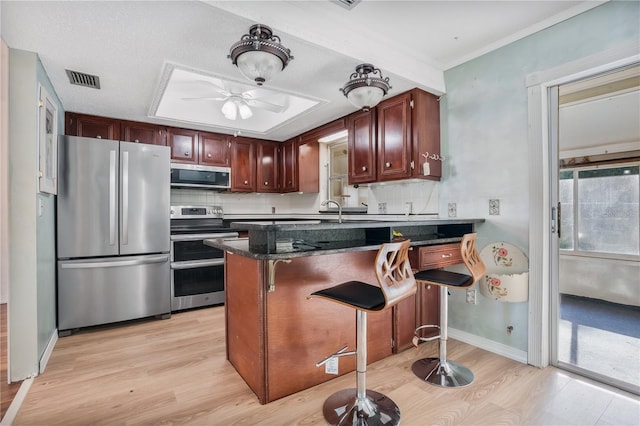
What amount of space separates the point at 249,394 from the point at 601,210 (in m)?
2.80

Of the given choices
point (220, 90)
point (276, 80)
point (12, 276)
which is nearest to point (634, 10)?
point (276, 80)

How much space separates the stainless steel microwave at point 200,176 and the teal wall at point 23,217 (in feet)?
5.86

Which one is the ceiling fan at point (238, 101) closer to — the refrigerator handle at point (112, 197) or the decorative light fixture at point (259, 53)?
the refrigerator handle at point (112, 197)

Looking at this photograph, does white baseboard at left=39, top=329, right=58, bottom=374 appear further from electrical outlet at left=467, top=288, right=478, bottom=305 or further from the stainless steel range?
electrical outlet at left=467, top=288, right=478, bottom=305

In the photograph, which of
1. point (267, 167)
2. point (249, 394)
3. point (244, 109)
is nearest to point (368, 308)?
point (249, 394)

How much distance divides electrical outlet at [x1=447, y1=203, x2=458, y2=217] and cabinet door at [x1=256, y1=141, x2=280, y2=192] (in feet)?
8.97

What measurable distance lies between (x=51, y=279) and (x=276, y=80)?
2626 mm

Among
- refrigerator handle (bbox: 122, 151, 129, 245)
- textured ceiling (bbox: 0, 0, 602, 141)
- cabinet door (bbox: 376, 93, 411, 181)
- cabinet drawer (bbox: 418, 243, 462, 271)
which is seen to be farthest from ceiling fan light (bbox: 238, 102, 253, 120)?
cabinet drawer (bbox: 418, 243, 462, 271)

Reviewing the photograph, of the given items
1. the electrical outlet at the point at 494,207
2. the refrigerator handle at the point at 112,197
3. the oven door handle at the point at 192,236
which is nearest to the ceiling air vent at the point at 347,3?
the electrical outlet at the point at 494,207

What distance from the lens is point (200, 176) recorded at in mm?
4129

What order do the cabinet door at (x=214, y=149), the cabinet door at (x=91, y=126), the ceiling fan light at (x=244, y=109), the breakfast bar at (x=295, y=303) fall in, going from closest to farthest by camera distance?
the breakfast bar at (x=295, y=303) → the ceiling fan light at (x=244, y=109) → the cabinet door at (x=91, y=126) → the cabinet door at (x=214, y=149)

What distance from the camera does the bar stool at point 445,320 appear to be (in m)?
2.03

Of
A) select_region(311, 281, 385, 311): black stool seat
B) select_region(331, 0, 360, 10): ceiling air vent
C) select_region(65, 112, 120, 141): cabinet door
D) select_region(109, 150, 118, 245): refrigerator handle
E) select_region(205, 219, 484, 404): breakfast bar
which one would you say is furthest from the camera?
select_region(65, 112, 120, 141): cabinet door

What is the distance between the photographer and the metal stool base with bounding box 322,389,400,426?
1.62 m
